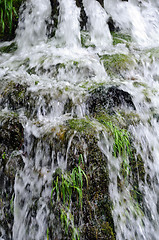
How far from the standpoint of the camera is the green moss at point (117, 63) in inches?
152

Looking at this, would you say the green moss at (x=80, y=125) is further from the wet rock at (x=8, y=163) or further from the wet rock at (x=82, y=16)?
the wet rock at (x=82, y=16)

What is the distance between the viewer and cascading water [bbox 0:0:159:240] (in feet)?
6.77

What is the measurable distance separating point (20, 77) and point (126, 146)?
6.81 feet

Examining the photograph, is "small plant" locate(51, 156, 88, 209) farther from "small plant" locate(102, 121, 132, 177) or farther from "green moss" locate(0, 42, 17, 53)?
"green moss" locate(0, 42, 17, 53)

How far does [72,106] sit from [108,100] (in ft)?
1.68

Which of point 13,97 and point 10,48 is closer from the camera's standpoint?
point 13,97

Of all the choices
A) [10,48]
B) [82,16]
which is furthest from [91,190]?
[82,16]

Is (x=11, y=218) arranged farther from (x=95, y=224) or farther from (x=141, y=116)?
(x=141, y=116)

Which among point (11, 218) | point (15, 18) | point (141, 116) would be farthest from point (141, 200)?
point (15, 18)

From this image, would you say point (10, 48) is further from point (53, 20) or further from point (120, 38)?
point (120, 38)

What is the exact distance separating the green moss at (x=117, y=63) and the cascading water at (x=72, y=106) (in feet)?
0.06

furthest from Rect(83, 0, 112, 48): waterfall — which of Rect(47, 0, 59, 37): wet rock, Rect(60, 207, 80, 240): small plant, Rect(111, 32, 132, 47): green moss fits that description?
Rect(60, 207, 80, 240): small plant

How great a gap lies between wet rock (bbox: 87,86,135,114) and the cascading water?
0.26ft

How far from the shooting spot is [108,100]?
2797 mm
